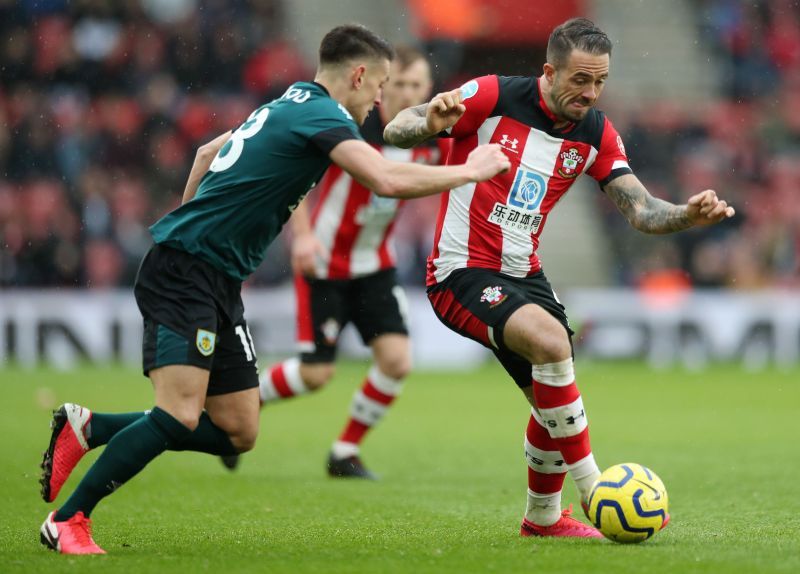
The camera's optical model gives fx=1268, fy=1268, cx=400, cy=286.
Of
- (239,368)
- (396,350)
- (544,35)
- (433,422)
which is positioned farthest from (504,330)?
(544,35)

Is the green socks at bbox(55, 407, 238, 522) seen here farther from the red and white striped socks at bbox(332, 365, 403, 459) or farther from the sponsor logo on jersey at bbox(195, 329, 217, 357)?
the red and white striped socks at bbox(332, 365, 403, 459)

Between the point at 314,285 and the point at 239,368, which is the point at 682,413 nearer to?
the point at 314,285

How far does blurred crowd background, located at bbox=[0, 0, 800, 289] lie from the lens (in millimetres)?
19688

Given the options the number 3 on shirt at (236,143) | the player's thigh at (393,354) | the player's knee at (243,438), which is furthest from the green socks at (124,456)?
the player's thigh at (393,354)

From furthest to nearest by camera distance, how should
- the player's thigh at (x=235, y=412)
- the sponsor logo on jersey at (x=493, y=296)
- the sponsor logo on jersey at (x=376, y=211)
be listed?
the sponsor logo on jersey at (x=376, y=211), the player's thigh at (x=235, y=412), the sponsor logo on jersey at (x=493, y=296)

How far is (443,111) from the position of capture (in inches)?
222

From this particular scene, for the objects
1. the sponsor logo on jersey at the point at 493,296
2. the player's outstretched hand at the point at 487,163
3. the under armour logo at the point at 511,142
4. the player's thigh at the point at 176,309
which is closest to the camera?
the player's outstretched hand at the point at 487,163

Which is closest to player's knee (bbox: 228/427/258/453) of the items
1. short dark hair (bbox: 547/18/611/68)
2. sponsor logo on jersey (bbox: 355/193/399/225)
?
short dark hair (bbox: 547/18/611/68)

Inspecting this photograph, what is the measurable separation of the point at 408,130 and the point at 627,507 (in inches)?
77.6

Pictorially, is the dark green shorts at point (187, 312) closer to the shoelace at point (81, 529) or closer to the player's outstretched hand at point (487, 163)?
the shoelace at point (81, 529)

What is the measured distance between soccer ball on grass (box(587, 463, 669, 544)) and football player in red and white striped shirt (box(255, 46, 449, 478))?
353 centimetres

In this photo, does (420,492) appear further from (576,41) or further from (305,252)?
(576,41)

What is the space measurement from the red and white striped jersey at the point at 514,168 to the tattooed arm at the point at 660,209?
0.32 feet

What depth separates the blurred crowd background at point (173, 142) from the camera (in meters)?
19.7
